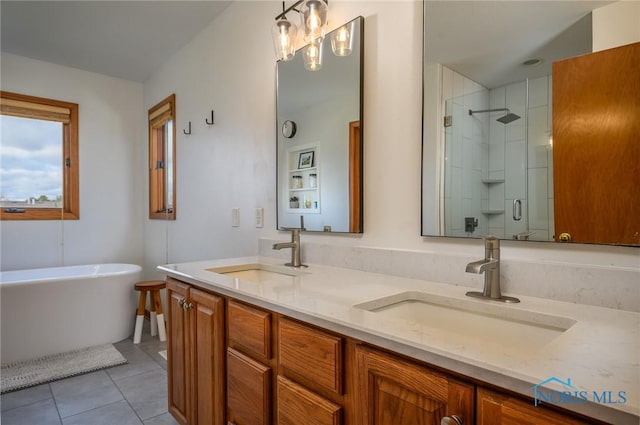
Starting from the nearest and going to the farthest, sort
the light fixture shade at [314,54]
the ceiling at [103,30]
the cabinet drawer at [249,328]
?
1. the cabinet drawer at [249,328]
2. the light fixture shade at [314,54]
3. the ceiling at [103,30]

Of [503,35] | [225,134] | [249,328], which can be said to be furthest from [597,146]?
[225,134]

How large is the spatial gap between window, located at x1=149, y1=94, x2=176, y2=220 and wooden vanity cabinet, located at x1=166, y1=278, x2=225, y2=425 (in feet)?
5.80

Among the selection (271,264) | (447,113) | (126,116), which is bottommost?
(271,264)

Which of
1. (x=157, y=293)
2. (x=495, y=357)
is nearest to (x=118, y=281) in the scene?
(x=157, y=293)

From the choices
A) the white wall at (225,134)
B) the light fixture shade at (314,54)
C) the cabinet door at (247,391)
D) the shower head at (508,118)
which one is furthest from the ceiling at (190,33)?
the cabinet door at (247,391)

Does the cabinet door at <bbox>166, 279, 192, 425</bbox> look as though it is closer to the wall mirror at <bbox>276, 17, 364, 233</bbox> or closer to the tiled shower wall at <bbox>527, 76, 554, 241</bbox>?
the wall mirror at <bbox>276, 17, 364, 233</bbox>

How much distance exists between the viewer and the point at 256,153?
7.37 feet

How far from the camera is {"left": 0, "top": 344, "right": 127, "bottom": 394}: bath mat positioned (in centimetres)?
231

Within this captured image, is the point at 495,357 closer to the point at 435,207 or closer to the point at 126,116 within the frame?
the point at 435,207

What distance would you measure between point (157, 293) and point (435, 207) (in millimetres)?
2682

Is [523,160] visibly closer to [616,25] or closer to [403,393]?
[616,25]

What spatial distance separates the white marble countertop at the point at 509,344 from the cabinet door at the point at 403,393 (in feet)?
0.13

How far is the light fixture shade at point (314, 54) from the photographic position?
1.78 meters

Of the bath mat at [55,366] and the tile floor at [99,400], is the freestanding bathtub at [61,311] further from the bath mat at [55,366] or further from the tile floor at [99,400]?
the tile floor at [99,400]
